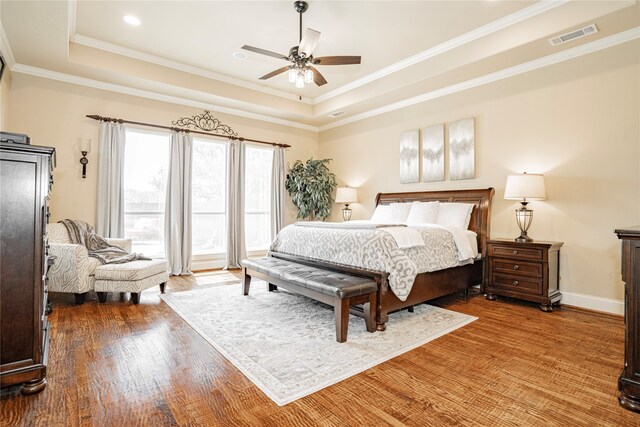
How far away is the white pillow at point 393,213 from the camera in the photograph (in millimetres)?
5073

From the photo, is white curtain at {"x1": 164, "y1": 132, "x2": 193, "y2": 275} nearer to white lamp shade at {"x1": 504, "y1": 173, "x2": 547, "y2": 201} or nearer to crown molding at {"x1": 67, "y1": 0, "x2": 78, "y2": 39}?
crown molding at {"x1": 67, "y1": 0, "x2": 78, "y2": 39}

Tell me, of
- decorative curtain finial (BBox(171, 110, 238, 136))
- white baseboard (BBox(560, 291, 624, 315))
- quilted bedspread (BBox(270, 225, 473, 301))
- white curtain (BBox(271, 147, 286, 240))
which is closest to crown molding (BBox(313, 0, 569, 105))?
white curtain (BBox(271, 147, 286, 240))

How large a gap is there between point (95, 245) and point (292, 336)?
3.00 meters

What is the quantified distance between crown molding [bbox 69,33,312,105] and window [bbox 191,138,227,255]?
1.13 meters

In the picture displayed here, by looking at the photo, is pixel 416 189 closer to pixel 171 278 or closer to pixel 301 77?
pixel 301 77

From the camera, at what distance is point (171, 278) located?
5207 millimetres

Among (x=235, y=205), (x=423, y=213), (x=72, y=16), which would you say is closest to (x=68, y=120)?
(x=72, y=16)

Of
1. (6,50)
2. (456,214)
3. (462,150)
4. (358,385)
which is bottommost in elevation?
(358,385)

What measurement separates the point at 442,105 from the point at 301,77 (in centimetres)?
256

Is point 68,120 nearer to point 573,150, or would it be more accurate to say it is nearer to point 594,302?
point 573,150

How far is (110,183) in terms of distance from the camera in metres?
4.87

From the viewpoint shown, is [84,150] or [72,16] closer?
[72,16]

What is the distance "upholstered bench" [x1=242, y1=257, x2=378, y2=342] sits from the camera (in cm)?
268

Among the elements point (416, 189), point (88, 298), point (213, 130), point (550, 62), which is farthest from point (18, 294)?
point (550, 62)
